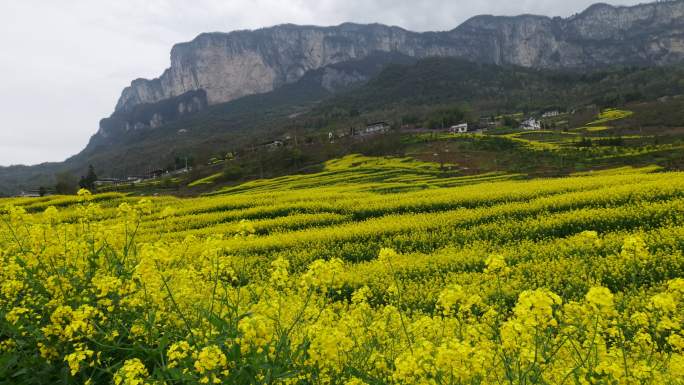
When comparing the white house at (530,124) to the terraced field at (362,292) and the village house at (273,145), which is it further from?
the terraced field at (362,292)

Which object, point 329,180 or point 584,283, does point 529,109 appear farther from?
point 584,283

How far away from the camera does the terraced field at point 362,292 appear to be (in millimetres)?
4402

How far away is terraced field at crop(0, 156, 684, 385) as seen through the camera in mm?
4402

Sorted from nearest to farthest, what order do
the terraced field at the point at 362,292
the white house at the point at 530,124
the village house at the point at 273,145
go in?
the terraced field at the point at 362,292 → the white house at the point at 530,124 → the village house at the point at 273,145

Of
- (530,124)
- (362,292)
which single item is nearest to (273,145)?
(530,124)

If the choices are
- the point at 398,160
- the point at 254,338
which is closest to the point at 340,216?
the point at 254,338

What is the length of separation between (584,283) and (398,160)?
180 ft

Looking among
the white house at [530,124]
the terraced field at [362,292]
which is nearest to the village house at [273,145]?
the white house at [530,124]

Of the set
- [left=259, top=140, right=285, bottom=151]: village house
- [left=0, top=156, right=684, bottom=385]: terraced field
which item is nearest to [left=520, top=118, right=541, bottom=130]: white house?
[left=259, top=140, right=285, bottom=151]: village house

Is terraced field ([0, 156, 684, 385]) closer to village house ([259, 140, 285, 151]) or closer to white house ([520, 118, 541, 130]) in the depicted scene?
village house ([259, 140, 285, 151])

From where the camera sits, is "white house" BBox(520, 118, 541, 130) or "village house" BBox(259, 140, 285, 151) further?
"village house" BBox(259, 140, 285, 151)

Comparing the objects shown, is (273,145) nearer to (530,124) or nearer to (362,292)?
(530,124)

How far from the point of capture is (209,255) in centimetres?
587

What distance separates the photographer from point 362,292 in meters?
6.41
